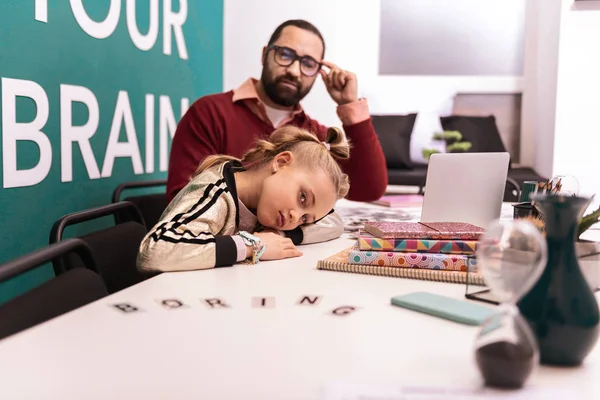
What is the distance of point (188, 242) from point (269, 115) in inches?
51.4

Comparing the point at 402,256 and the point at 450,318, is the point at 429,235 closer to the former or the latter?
the point at 402,256

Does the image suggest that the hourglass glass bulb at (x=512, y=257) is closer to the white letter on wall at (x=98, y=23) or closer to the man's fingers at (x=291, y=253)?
the man's fingers at (x=291, y=253)

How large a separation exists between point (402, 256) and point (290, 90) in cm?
127

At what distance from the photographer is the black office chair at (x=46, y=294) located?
0.81 metres

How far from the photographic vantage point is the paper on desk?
0.56 metres

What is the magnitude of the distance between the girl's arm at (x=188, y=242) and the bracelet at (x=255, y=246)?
42 mm

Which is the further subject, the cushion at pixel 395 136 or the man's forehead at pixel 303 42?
the cushion at pixel 395 136

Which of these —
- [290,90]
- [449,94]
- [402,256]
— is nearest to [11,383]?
[402,256]

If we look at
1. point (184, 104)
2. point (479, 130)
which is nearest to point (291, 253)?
point (184, 104)

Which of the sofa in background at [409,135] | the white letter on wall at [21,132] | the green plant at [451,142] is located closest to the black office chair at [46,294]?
the white letter on wall at [21,132]

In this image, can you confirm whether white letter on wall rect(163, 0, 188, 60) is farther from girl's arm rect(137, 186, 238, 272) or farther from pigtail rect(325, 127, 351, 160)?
girl's arm rect(137, 186, 238, 272)

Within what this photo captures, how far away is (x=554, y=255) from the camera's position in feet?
2.13

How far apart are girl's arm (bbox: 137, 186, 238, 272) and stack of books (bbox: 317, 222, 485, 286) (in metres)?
0.19

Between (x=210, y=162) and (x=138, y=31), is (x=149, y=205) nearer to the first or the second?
(x=210, y=162)
